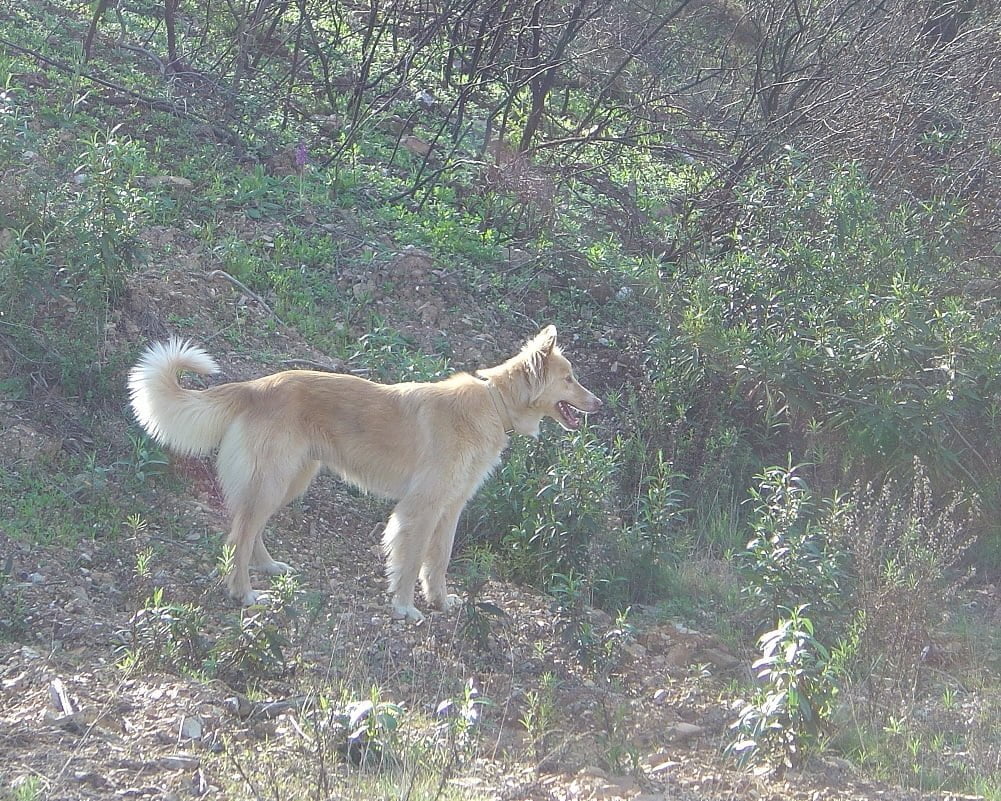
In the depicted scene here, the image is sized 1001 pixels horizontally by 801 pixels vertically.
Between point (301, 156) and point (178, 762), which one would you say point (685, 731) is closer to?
point (178, 762)

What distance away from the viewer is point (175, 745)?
4.14m

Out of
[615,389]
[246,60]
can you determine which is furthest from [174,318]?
[246,60]

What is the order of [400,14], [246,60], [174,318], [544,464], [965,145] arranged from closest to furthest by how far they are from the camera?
[544,464], [174,318], [965,145], [246,60], [400,14]

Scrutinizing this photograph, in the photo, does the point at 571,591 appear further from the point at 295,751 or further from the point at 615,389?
the point at 615,389

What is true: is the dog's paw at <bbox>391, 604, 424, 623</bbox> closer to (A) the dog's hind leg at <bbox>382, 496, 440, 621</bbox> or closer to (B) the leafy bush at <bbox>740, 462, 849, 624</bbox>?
(A) the dog's hind leg at <bbox>382, 496, 440, 621</bbox>

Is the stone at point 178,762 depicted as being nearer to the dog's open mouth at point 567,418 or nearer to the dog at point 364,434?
the dog at point 364,434

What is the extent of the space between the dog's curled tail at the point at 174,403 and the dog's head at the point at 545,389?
5.69 feet

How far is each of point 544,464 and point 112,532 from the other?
2.62 m

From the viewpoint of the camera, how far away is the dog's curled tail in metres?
5.73

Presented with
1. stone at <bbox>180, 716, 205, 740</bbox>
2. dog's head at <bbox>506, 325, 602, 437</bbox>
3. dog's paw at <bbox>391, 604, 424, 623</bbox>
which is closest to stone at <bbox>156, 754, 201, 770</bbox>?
stone at <bbox>180, 716, 205, 740</bbox>

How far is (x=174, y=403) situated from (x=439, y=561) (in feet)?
5.69

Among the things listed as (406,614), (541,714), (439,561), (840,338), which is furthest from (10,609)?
(840,338)

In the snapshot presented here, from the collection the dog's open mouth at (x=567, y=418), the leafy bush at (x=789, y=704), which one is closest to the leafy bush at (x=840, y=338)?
the dog's open mouth at (x=567, y=418)

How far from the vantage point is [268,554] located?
6.36 metres
